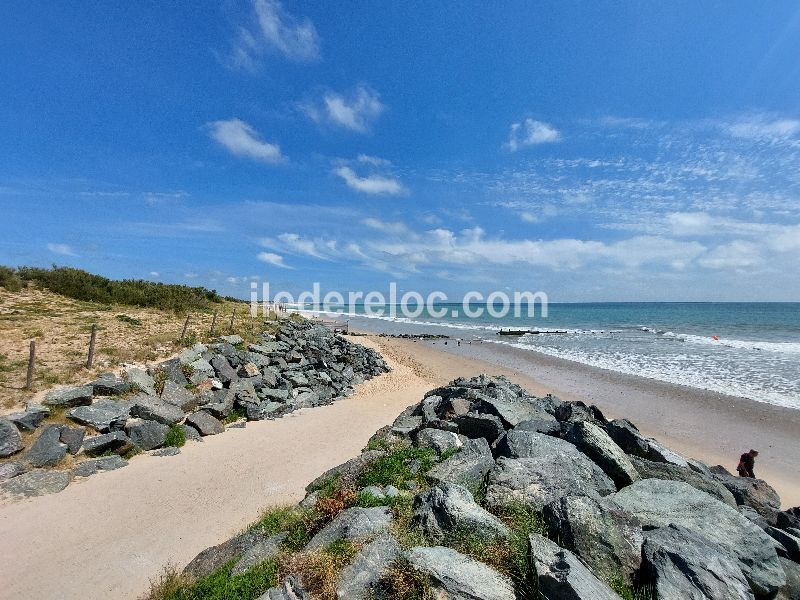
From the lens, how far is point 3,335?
643 inches

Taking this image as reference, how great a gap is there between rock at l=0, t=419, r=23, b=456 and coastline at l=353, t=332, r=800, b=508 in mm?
17796

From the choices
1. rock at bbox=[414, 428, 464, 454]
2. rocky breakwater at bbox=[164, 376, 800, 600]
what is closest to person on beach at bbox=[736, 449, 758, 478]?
rocky breakwater at bbox=[164, 376, 800, 600]

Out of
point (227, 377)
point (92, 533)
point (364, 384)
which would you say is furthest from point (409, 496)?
point (364, 384)

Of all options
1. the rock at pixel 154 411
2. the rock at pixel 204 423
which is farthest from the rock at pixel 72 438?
the rock at pixel 204 423

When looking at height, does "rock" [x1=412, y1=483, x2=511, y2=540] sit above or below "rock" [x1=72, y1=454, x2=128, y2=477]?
above

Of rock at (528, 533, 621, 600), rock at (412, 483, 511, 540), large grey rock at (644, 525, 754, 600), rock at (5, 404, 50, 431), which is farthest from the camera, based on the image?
rock at (5, 404, 50, 431)

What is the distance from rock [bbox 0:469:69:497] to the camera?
851cm

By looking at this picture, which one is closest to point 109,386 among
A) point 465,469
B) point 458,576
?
point 465,469

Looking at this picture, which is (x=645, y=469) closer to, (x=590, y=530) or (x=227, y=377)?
(x=590, y=530)

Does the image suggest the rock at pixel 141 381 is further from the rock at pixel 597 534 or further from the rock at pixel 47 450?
the rock at pixel 597 534

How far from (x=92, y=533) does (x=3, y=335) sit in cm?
1414

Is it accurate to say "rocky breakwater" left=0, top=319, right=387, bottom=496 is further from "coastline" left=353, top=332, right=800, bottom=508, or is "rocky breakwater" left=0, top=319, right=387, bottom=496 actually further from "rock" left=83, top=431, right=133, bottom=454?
"coastline" left=353, top=332, right=800, bottom=508

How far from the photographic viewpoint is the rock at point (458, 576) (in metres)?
3.57

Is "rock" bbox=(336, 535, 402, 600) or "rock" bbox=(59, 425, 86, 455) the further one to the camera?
"rock" bbox=(59, 425, 86, 455)
